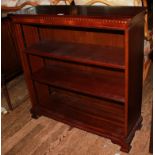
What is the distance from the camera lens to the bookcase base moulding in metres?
1.32

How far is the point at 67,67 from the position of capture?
1925 millimetres

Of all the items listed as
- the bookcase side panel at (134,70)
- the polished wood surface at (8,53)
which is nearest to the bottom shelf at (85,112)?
the bookcase side panel at (134,70)

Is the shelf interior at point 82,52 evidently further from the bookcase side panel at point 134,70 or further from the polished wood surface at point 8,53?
the polished wood surface at point 8,53

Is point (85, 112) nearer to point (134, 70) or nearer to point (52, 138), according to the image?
point (52, 138)

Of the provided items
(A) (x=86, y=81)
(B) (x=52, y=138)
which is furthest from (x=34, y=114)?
(A) (x=86, y=81)

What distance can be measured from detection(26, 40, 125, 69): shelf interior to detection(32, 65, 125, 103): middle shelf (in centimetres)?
21

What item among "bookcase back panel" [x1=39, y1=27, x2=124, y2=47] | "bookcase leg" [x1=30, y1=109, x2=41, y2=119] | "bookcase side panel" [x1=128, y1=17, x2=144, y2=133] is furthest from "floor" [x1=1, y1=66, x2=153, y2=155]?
"bookcase back panel" [x1=39, y1=27, x2=124, y2=47]

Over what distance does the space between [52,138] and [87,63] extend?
26.1 inches

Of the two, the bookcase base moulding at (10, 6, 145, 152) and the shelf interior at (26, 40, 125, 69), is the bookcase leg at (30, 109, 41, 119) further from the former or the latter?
the shelf interior at (26, 40, 125, 69)

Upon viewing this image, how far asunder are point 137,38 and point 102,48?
306 millimetres

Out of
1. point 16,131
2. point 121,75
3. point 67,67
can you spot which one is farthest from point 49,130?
point 121,75

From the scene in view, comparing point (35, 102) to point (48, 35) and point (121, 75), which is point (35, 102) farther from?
point (121, 75)

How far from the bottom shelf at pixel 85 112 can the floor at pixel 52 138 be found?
0.29 ft

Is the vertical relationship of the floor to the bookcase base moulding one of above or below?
below
